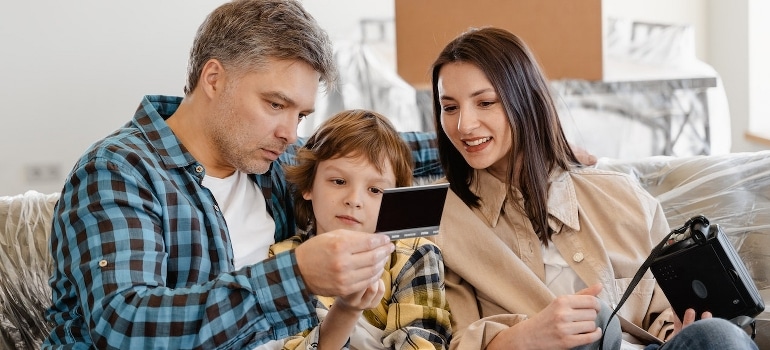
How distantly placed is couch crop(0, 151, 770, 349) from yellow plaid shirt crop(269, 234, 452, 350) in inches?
20.3

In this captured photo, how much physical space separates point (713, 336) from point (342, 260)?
0.57 m

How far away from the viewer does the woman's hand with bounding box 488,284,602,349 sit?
1384 millimetres

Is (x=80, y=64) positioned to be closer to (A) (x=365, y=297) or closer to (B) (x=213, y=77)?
(B) (x=213, y=77)

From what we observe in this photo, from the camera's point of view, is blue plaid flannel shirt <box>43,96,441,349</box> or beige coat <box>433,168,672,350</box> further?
beige coat <box>433,168,672,350</box>

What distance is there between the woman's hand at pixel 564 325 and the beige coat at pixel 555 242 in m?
0.12

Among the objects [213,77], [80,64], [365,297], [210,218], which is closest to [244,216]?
[210,218]

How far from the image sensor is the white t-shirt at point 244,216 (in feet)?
5.10

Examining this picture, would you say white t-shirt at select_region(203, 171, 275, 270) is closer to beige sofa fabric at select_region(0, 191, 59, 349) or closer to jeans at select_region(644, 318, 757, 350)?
beige sofa fabric at select_region(0, 191, 59, 349)

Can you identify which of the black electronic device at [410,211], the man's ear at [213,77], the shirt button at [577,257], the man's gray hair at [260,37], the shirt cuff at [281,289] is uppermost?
the man's gray hair at [260,37]

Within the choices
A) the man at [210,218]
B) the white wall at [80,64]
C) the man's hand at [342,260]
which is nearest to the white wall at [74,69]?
the white wall at [80,64]

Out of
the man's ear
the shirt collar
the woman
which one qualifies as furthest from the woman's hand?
the man's ear

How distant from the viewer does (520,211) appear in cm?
167

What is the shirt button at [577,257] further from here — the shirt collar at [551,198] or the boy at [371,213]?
the boy at [371,213]

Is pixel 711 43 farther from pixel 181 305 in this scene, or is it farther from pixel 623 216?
pixel 181 305
